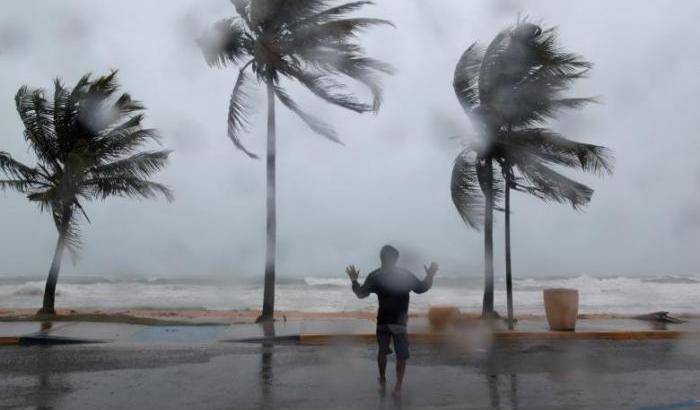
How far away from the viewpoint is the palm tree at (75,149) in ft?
57.5

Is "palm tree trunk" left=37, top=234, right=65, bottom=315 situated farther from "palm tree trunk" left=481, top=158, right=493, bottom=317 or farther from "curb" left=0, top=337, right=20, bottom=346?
"palm tree trunk" left=481, top=158, right=493, bottom=317

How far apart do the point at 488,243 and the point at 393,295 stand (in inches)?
347

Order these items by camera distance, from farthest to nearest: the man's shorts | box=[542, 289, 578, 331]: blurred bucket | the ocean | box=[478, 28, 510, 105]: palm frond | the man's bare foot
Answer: the ocean, box=[478, 28, 510, 105]: palm frond, box=[542, 289, 578, 331]: blurred bucket, the man's bare foot, the man's shorts

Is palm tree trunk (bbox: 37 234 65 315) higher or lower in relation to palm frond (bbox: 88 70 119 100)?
lower

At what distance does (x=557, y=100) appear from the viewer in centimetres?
1555

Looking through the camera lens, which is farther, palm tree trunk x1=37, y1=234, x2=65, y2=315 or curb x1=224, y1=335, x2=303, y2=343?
palm tree trunk x1=37, y1=234, x2=65, y2=315

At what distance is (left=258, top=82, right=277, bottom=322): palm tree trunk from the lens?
16.6 metres

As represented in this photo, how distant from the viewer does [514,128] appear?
52.4 ft

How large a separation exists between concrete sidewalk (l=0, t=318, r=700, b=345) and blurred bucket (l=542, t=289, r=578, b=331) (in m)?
0.23

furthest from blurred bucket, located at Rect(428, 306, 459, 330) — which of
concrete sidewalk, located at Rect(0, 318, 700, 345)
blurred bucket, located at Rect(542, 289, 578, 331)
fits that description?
blurred bucket, located at Rect(542, 289, 578, 331)

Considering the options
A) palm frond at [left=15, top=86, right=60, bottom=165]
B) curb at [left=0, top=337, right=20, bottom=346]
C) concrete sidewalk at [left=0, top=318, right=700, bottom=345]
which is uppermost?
palm frond at [left=15, top=86, right=60, bottom=165]

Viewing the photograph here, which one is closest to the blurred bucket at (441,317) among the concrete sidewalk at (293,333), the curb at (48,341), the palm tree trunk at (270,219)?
the concrete sidewalk at (293,333)

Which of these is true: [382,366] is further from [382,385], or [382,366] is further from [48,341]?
[48,341]

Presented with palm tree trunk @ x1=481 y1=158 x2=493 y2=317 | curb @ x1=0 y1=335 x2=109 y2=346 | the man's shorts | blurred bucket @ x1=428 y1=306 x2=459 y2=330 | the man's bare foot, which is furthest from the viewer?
palm tree trunk @ x1=481 y1=158 x2=493 y2=317
